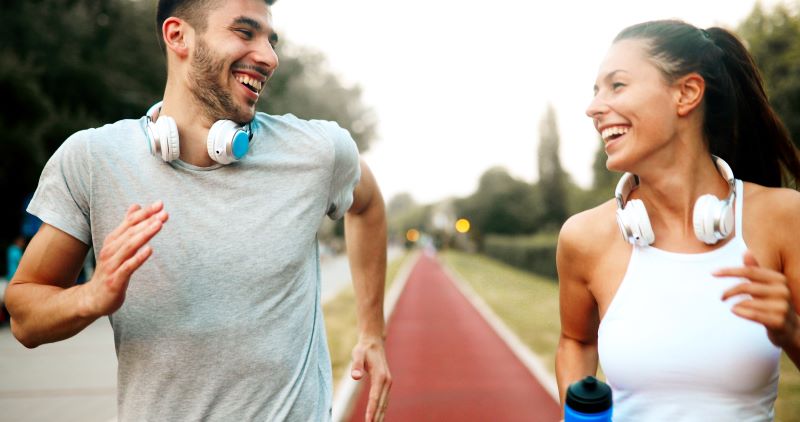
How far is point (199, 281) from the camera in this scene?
2.02m

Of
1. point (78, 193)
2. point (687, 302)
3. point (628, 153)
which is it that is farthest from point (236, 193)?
point (687, 302)

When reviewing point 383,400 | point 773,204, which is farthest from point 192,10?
point 773,204

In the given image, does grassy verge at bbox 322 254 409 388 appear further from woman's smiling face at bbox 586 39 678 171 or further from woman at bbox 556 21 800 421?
woman's smiling face at bbox 586 39 678 171

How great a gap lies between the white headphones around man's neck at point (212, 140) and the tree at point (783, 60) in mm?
20722

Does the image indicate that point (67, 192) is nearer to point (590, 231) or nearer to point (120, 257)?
point (120, 257)

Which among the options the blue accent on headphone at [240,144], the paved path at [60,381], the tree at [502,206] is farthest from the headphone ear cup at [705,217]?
the tree at [502,206]

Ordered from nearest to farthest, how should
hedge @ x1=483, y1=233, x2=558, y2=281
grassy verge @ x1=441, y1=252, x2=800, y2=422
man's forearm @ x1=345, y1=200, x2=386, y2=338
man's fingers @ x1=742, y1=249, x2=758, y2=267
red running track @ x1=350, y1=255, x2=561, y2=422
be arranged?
man's fingers @ x1=742, y1=249, x2=758, y2=267 → man's forearm @ x1=345, y1=200, x2=386, y2=338 → grassy verge @ x1=441, y1=252, x2=800, y2=422 → red running track @ x1=350, y1=255, x2=561, y2=422 → hedge @ x1=483, y1=233, x2=558, y2=281

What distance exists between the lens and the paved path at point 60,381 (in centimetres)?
681

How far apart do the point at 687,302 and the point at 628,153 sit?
1.60ft

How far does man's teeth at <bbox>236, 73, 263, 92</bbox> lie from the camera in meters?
2.21

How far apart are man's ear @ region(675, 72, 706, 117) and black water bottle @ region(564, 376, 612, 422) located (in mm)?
1051

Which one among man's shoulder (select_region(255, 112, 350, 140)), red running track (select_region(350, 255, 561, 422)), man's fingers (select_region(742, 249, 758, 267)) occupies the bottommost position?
red running track (select_region(350, 255, 561, 422))

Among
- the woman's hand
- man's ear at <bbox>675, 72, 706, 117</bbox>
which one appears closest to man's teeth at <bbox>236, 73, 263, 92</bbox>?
man's ear at <bbox>675, 72, 706, 117</bbox>

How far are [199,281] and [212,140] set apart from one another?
0.45 meters
